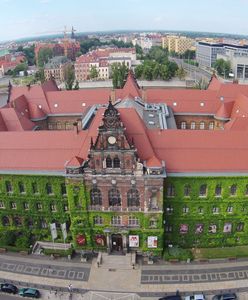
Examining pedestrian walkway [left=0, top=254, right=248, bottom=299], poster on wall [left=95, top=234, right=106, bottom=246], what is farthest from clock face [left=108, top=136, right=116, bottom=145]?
pedestrian walkway [left=0, top=254, right=248, bottom=299]

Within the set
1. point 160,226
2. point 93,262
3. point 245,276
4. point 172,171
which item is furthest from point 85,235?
point 245,276

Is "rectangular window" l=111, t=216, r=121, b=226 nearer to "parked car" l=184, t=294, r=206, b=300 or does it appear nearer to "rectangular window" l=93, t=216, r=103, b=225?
"rectangular window" l=93, t=216, r=103, b=225

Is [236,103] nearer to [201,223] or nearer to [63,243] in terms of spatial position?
[201,223]

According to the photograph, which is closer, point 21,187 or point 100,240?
point 100,240

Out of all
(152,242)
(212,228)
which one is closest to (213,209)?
(212,228)

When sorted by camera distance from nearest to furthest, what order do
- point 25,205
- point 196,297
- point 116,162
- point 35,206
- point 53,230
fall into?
point 196,297 → point 116,162 → point 53,230 → point 35,206 → point 25,205

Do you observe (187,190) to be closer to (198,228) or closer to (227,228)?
(198,228)

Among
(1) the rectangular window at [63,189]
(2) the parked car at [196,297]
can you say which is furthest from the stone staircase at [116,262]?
(1) the rectangular window at [63,189]
